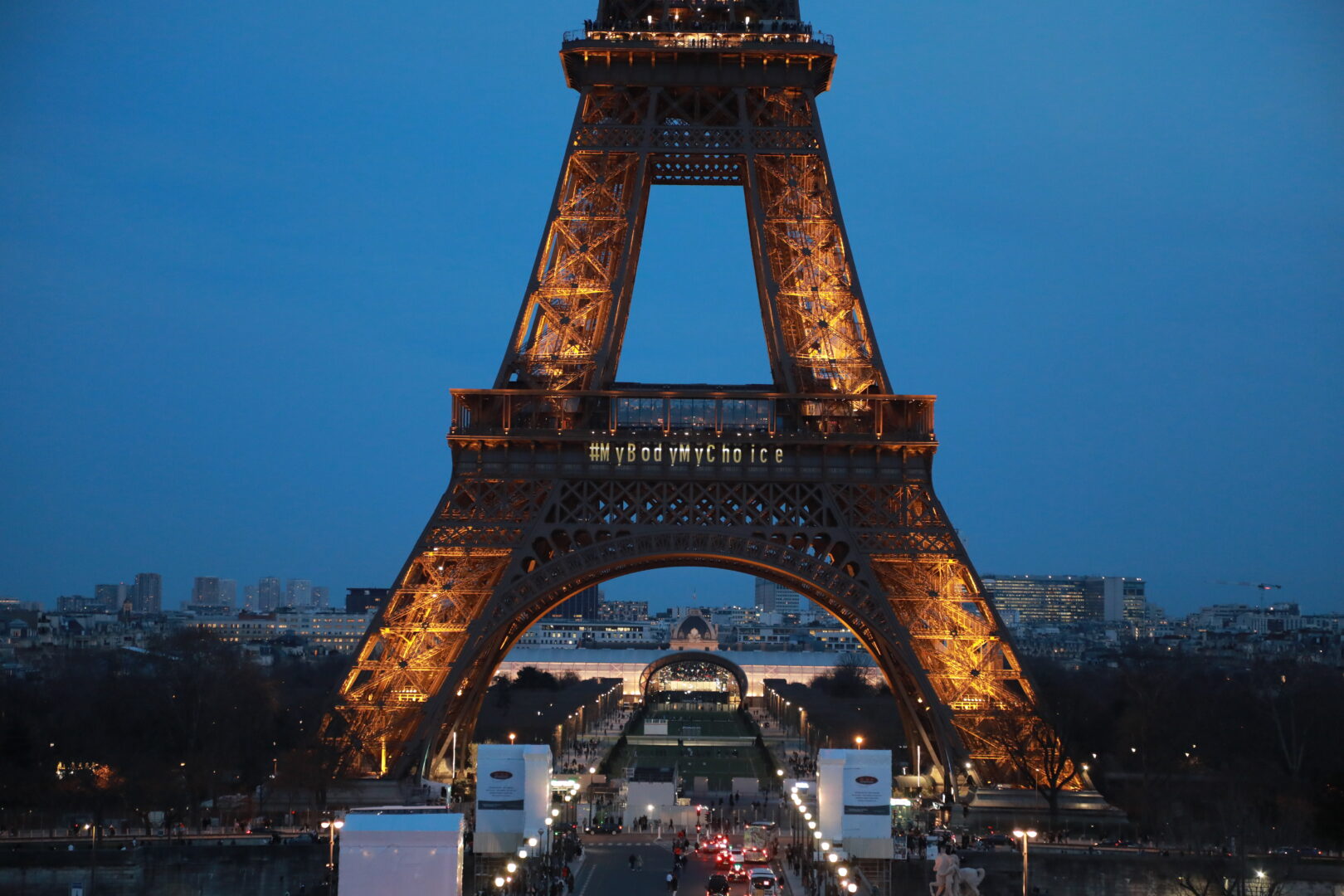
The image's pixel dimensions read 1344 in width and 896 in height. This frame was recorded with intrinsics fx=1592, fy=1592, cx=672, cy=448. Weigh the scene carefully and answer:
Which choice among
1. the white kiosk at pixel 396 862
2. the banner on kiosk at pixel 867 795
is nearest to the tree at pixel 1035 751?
the banner on kiosk at pixel 867 795

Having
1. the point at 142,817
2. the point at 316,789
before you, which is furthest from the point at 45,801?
the point at 316,789

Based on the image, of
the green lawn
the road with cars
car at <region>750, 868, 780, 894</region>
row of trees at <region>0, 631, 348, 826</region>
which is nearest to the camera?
car at <region>750, 868, 780, 894</region>

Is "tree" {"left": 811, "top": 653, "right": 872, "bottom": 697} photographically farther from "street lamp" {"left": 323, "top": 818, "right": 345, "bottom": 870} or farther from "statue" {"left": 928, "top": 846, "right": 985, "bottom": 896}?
"statue" {"left": 928, "top": 846, "right": 985, "bottom": 896}

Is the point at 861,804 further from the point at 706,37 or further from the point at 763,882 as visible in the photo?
the point at 706,37

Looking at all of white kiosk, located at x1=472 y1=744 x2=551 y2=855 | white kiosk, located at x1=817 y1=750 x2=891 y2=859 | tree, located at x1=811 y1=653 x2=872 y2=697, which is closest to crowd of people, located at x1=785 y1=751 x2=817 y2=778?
white kiosk, located at x1=817 y1=750 x2=891 y2=859

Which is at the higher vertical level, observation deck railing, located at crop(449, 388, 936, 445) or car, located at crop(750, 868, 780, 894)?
observation deck railing, located at crop(449, 388, 936, 445)

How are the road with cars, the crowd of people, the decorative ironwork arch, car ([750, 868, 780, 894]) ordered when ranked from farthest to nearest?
the decorative ironwork arch → the crowd of people → the road with cars → car ([750, 868, 780, 894])

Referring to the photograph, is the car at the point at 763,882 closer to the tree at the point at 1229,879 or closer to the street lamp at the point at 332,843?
the tree at the point at 1229,879
